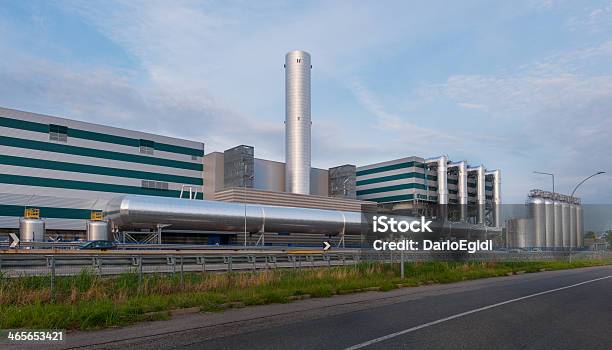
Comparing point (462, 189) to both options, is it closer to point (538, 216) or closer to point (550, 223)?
point (538, 216)

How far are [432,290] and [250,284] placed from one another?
21.7 ft

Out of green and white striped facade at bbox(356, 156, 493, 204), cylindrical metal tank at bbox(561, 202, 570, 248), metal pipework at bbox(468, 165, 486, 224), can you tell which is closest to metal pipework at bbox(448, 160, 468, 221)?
green and white striped facade at bbox(356, 156, 493, 204)

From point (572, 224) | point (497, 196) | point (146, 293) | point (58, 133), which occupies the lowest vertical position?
point (572, 224)

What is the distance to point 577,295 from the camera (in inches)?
642

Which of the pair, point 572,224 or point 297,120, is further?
point 572,224

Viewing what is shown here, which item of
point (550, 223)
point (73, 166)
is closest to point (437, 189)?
point (550, 223)

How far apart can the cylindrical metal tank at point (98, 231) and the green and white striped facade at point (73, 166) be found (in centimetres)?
1147

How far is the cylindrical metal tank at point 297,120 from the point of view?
70.8 m

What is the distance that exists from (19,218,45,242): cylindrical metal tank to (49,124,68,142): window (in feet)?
47.6

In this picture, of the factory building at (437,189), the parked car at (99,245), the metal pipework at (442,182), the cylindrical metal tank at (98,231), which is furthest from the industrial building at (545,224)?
the parked car at (99,245)

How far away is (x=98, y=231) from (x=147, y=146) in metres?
21.7

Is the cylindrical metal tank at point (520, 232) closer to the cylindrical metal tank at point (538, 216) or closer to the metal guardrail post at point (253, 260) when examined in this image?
the cylindrical metal tank at point (538, 216)

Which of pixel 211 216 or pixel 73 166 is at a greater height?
pixel 73 166

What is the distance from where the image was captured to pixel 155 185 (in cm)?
6500
